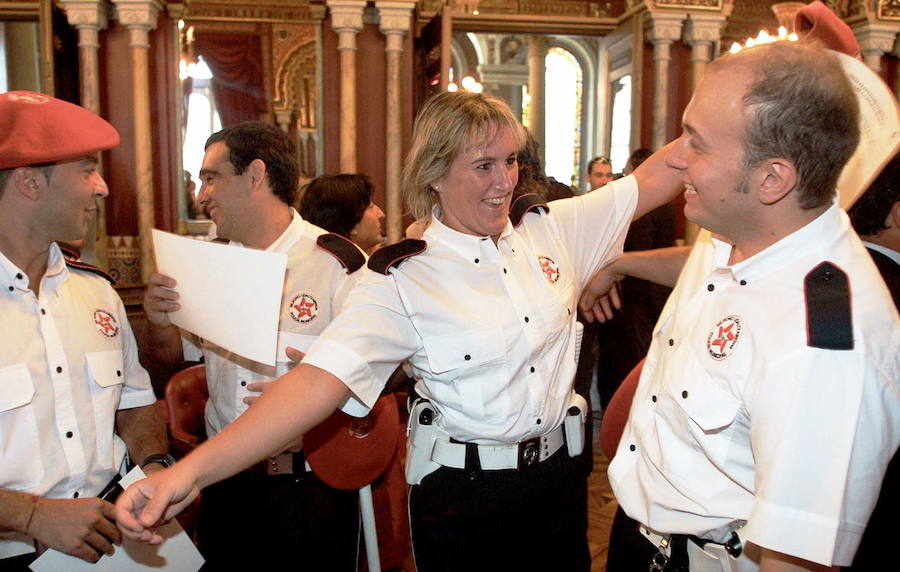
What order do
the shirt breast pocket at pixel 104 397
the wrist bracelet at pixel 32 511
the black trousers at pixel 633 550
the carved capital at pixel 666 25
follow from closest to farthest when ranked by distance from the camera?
the black trousers at pixel 633 550 → the wrist bracelet at pixel 32 511 → the shirt breast pocket at pixel 104 397 → the carved capital at pixel 666 25

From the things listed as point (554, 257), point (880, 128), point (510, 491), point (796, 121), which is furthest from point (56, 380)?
point (880, 128)

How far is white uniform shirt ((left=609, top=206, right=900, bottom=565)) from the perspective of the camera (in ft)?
3.40

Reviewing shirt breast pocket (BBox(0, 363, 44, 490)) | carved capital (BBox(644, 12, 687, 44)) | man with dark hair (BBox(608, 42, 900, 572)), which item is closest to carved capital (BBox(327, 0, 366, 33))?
carved capital (BBox(644, 12, 687, 44))

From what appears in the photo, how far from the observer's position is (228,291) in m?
1.76

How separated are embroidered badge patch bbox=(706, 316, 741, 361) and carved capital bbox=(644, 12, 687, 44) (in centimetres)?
671

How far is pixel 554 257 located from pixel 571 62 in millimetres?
10560

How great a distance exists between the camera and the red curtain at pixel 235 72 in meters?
11.6

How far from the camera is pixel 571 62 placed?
→ 1166cm

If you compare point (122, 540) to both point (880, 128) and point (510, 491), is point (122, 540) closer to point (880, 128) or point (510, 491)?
point (510, 491)

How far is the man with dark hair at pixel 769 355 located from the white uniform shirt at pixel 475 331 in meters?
0.34

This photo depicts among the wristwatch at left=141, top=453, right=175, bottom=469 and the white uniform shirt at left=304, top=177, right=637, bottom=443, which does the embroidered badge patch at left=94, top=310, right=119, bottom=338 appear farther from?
the white uniform shirt at left=304, top=177, right=637, bottom=443

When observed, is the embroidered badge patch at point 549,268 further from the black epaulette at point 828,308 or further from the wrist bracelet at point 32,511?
the wrist bracelet at point 32,511

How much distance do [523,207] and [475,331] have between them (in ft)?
1.45

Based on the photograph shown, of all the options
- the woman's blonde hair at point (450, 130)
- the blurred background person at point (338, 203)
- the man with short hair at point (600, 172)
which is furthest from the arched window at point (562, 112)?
the woman's blonde hair at point (450, 130)
